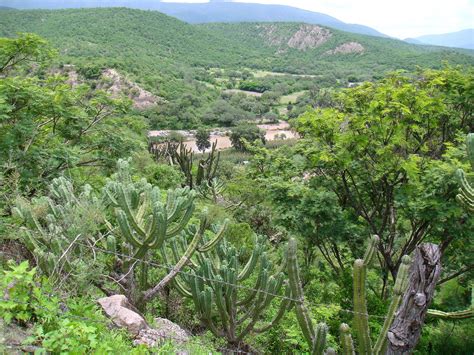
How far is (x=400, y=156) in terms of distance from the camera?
22.1ft

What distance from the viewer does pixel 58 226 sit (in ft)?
16.5

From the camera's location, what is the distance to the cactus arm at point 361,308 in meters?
3.70

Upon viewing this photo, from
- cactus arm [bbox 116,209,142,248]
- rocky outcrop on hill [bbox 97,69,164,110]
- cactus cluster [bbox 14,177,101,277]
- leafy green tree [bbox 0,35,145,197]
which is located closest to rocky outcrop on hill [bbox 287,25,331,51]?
rocky outcrop on hill [bbox 97,69,164,110]

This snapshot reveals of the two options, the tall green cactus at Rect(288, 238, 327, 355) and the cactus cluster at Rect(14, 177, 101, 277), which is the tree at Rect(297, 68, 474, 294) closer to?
the tall green cactus at Rect(288, 238, 327, 355)

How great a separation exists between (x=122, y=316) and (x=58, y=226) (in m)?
1.44

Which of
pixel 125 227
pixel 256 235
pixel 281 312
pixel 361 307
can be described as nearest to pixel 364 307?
pixel 361 307

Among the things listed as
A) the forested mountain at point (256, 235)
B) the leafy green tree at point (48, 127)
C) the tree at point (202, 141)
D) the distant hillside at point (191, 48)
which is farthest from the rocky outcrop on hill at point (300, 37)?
the leafy green tree at point (48, 127)

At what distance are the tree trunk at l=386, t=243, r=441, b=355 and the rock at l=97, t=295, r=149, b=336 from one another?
8.20ft

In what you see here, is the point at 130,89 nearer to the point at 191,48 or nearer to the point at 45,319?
the point at 191,48

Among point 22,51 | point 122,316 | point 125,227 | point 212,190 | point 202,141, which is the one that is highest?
point 22,51

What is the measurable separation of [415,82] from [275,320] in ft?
17.0

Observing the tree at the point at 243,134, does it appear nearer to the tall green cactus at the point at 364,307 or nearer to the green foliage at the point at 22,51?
the green foliage at the point at 22,51

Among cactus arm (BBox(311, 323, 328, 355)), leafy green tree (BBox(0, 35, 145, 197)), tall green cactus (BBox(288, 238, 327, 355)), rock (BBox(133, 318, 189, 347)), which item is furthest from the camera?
leafy green tree (BBox(0, 35, 145, 197))

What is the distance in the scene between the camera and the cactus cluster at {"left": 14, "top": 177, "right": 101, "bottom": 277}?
15.7ft
